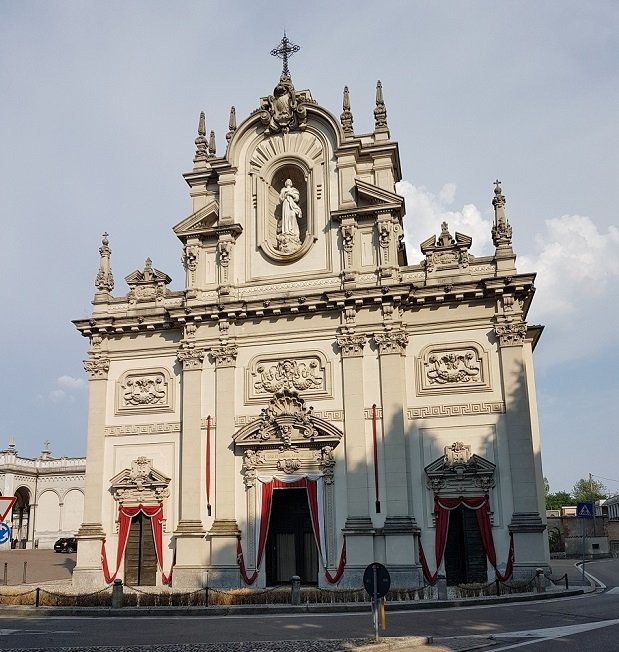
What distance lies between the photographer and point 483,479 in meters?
29.1

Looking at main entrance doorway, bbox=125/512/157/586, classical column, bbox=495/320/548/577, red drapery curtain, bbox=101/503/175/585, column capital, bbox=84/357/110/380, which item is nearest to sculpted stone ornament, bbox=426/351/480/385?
classical column, bbox=495/320/548/577

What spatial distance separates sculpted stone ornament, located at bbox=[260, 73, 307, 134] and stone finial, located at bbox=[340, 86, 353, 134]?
1693 millimetres

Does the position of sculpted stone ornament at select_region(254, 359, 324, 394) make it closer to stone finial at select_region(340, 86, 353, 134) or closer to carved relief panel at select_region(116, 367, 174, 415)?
carved relief panel at select_region(116, 367, 174, 415)

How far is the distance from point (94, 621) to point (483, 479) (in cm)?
1446

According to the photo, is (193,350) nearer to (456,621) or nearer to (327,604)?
(327,604)

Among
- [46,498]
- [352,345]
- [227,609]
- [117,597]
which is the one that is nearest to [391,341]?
[352,345]

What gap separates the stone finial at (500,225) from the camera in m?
31.3

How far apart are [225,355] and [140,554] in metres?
8.64

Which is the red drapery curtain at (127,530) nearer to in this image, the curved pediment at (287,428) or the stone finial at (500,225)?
the curved pediment at (287,428)

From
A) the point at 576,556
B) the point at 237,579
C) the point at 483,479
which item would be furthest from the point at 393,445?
the point at 576,556

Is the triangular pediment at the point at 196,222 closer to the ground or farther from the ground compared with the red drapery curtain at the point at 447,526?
farther from the ground

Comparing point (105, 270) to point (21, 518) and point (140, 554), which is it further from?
point (21, 518)

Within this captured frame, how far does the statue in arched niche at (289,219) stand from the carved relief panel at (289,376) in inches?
187

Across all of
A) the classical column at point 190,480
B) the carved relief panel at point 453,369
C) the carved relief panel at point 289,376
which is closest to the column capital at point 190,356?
the classical column at point 190,480
